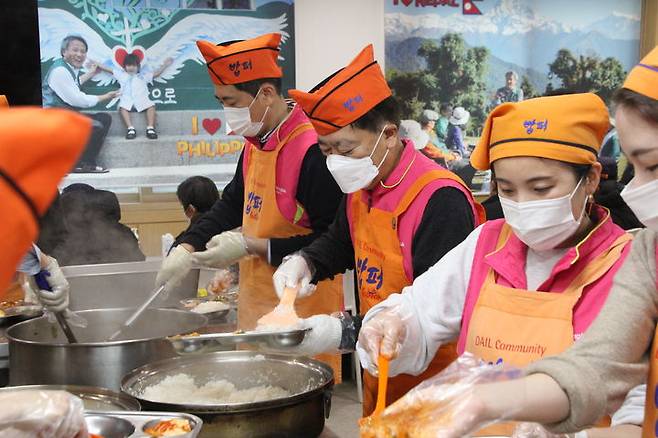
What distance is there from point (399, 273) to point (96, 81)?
3.48m

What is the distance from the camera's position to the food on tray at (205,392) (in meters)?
1.90

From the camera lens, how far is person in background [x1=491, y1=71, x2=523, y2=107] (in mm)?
5887

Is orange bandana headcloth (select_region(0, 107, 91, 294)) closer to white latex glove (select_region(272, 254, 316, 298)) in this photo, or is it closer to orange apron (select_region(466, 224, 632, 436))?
orange apron (select_region(466, 224, 632, 436))

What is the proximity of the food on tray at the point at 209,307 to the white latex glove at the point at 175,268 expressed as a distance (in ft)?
0.46

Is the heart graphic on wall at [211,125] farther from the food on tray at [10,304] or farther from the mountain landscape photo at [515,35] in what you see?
the food on tray at [10,304]

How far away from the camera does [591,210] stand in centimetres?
161

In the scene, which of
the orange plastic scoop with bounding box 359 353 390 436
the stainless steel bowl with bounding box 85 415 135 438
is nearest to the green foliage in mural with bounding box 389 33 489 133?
the orange plastic scoop with bounding box 359 353 390 436

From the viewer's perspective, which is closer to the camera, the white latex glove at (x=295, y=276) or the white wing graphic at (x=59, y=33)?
the white latex glove at (x=295, y=276)

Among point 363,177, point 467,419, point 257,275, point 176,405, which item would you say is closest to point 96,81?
point 257,275

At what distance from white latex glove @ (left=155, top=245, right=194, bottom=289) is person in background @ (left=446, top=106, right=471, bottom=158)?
3.21m

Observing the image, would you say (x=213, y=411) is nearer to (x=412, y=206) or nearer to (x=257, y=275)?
(x=412, y=206)

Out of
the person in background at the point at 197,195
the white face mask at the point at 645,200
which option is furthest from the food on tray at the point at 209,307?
the white face mask at the point at 645,200

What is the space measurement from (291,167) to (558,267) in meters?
1.36

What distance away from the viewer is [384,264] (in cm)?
210
